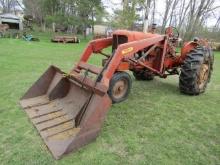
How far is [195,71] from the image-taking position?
4457 mm

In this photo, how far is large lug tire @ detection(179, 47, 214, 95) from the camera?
4.48 m


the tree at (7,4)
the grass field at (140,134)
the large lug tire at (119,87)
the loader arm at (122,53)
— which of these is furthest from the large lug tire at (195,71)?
the tree at (7,4)

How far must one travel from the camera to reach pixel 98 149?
2.62 metres

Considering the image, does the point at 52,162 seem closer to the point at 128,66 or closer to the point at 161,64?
the point at 128,66

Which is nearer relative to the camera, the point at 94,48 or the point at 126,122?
the point at 126,122

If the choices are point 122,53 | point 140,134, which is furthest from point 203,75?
point 140,134

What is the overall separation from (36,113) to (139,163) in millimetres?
1707

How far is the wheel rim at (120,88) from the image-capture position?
154 inches

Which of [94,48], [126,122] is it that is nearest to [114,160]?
[126,122]

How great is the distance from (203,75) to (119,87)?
2208 millimetres

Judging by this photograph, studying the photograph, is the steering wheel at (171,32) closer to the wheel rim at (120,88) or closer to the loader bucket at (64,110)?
the wheel rim at (120,88)

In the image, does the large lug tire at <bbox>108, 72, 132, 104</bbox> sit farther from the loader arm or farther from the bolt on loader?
the loader arm

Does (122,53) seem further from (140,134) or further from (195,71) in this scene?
(195,71)

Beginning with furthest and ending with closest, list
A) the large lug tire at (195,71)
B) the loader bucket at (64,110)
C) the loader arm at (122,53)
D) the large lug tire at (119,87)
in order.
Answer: the large lug tire at (195,71), the large lug tire at (119,87), the loader arm at (122,53), the loader bucket at (64,110)
